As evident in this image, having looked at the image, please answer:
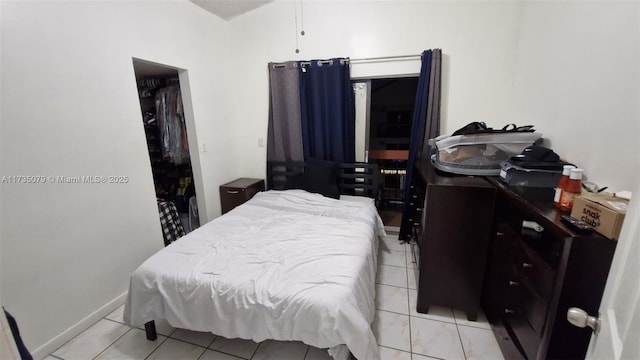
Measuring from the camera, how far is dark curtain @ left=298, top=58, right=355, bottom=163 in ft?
9.33

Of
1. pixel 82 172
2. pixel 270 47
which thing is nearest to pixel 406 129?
pixel 270 47

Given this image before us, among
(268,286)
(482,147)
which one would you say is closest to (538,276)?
(482,147)

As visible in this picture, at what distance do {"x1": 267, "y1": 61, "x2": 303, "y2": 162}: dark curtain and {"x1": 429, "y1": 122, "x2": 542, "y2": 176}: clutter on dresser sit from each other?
66.7 inches

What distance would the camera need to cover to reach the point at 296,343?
64.3 inches

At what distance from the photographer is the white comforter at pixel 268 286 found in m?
1.24

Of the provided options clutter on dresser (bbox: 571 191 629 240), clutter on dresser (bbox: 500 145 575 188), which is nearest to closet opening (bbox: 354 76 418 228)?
clutter on dresser (bbox: 500 145 575 188)

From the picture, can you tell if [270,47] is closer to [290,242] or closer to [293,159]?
[293,159]

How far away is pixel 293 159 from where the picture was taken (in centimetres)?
317

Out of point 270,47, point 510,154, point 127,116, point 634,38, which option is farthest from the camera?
point 270,47

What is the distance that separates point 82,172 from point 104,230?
0.46 m

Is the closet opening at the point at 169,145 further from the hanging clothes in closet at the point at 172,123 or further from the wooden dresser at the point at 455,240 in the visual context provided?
the wooden dresser at the point at 455,240

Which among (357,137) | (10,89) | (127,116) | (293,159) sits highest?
(10,89)

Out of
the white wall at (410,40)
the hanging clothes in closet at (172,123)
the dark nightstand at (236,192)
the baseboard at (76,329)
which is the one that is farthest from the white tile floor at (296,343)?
the white wall at (410,40)

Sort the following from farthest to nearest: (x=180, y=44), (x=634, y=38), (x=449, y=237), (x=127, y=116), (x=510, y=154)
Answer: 1. (x=180, y=44)
2. (x=127, y=116)
3. (x=510, y=154)
4. (x=449, y=237)
5. (x=634, y=38)
